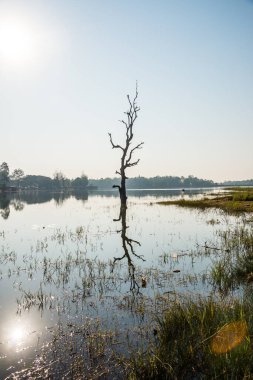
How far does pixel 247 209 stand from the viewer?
28641 millimetres

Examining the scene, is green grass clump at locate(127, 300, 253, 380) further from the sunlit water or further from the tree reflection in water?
the tree reflection in water

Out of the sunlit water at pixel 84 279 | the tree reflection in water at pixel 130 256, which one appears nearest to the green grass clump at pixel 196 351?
the sunlit water at pixel 84 279

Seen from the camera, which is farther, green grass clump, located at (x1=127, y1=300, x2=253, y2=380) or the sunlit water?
the sunlit water

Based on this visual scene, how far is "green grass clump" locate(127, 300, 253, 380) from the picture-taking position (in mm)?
4598

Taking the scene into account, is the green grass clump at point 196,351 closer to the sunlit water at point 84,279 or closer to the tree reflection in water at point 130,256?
the sunlit water at point 84,279

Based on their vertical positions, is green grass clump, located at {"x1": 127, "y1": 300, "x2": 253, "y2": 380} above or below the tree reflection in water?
above

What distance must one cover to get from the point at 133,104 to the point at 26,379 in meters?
44.1

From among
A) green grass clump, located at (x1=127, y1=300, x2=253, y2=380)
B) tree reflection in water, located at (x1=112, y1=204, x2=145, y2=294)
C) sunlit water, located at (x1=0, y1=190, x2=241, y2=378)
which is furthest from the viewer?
tree reflection in water, located at (x1=112, y1=204, x2=145, y2=294)

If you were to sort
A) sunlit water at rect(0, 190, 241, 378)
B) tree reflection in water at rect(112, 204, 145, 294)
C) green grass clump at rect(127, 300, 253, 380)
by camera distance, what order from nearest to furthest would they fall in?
green grass clump at rect(127, 300, 253, 380) → sunlit water at rect(0, 190, 241, 378) → tree reflection in water at rect(112, 204, 145, 294)

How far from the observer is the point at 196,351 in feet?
16.8

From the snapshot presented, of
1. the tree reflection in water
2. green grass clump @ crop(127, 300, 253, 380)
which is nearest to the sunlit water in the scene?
the tree reflection in water

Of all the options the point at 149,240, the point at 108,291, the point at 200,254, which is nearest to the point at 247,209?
the point at 149,240

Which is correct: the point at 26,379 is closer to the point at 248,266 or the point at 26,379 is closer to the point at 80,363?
the point at 80,363

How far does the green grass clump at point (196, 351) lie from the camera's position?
15.1ft
